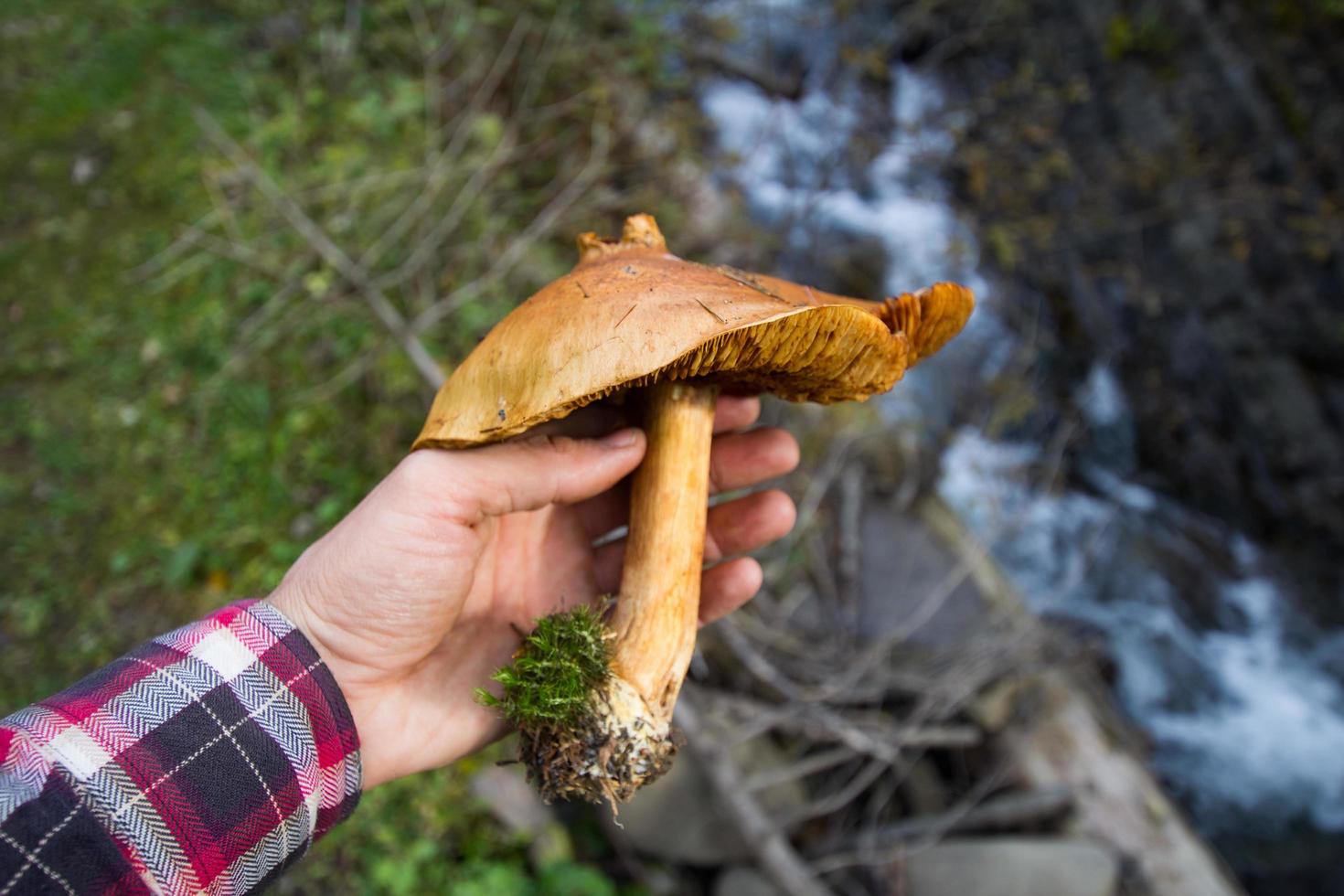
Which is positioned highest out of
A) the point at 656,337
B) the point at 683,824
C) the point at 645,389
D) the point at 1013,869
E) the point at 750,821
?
the point at 656,337

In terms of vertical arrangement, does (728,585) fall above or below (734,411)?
below

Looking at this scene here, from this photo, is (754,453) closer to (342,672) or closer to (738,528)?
(738,528)

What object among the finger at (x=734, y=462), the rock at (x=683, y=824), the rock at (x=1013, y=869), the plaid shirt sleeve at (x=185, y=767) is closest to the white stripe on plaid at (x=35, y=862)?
the plaid shirt sleeve at (x=185, y=767)

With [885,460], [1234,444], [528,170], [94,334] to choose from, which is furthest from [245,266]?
[1234,444]

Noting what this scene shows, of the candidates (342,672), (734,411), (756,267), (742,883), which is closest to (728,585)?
(734,411)

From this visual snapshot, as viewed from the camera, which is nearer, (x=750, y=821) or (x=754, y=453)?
(x=754, y=453)

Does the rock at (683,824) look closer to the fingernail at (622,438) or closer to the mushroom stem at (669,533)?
the mushroom stem at (669,533)

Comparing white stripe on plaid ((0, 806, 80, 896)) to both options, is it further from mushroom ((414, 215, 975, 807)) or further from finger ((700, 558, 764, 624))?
finger ((700, 558, 764, 624))
